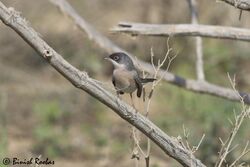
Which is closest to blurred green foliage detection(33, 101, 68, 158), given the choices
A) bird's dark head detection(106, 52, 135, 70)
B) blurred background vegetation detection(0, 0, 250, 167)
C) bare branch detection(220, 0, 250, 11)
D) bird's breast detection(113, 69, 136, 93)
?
blurred background vegetation detection(0, 0, 250, 167)

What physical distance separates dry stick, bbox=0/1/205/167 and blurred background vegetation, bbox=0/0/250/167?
3467mm

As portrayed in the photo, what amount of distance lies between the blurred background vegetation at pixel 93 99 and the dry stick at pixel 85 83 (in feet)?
11.4

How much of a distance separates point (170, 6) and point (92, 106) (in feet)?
9.29

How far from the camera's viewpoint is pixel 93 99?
455 inches

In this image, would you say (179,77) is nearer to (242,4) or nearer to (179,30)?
(179,30)

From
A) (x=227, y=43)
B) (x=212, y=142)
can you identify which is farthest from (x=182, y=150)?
(x=227, y=43)

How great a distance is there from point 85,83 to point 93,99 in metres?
6.95

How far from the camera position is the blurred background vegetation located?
980 cm

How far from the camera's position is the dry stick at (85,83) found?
4.47 m

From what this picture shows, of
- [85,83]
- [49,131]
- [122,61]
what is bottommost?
[85,83]

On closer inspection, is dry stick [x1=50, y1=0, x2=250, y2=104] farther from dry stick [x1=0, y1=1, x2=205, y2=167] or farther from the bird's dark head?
dry stick [x1=0, y1=1, x2=205, y2=167]

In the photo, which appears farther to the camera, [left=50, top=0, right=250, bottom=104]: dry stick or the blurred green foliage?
the blurred green foliage

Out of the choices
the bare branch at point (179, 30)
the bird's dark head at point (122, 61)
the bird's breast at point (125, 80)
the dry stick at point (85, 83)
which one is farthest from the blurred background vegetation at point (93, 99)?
the dry stick at point (85, 83)

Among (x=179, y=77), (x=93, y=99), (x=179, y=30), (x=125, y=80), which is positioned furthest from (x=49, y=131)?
(x=125, y=80)
